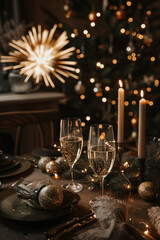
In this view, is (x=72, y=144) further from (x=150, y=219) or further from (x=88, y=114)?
(x=88, y=114)

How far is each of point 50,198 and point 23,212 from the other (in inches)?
3.3

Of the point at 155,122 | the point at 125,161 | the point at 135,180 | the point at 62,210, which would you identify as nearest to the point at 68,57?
the point at 155,122

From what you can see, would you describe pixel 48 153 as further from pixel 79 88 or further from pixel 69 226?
pixel 79 88

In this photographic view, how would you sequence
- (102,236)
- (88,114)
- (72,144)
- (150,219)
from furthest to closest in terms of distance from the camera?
1. (88,114)
2. (72,144)
3. (150,219)
4. (102,236)

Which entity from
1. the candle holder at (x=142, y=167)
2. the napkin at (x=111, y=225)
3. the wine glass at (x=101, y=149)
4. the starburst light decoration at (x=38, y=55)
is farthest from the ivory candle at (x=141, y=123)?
the starburst light decoration at (x=38, y=55)

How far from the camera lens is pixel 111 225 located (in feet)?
2.27

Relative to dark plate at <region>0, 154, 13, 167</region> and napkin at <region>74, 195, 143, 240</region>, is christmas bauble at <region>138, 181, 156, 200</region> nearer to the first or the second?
napkin at <region>74, 195, 143, 240</region>

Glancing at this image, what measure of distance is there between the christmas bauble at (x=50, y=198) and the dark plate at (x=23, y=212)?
0.06 ft

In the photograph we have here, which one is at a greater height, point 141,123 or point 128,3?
point 128,3

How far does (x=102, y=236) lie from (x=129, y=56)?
2497 mm

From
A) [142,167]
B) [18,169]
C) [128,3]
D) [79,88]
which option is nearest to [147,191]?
[142,167]

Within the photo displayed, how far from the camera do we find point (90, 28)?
9.96 feet

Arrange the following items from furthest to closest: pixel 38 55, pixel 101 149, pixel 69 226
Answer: pixel 38 55 < pixel 101 149 < pixel 69 226

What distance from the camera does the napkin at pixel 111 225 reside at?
675 mm
